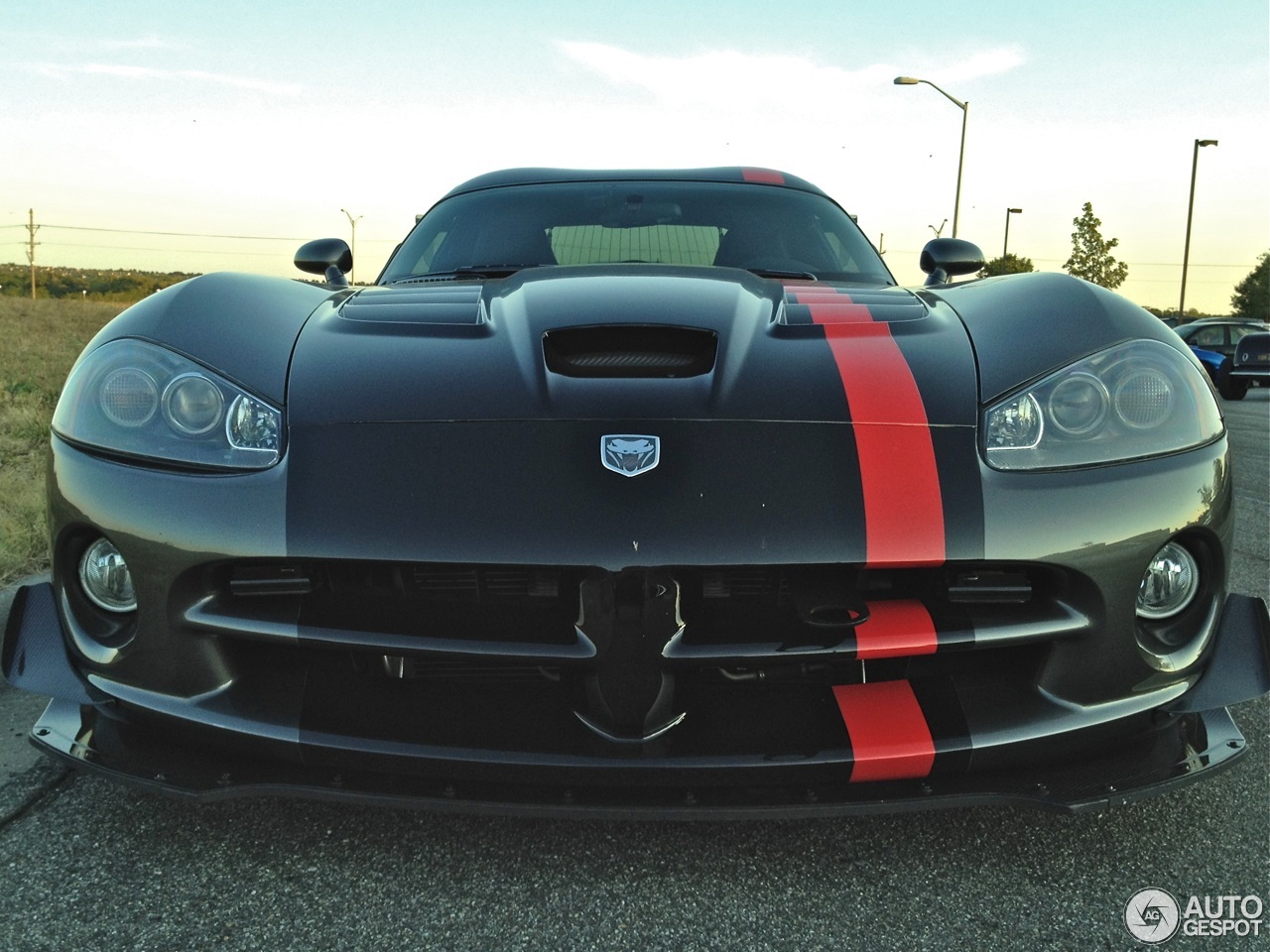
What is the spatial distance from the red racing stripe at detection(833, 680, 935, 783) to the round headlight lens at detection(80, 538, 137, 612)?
3.68ft

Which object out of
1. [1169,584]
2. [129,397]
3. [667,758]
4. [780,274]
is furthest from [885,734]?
[780,274]

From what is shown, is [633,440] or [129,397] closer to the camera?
[633,440]

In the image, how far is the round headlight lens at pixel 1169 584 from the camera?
1.65m

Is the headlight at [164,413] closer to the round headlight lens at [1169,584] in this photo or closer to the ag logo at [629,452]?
the ag logo at [629,452]

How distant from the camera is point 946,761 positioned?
4.97ft

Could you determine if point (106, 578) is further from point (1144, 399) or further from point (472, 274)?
point (1144, 399)

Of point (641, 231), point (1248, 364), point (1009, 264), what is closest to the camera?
point (641, 231)

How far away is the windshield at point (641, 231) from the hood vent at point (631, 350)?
1.06m

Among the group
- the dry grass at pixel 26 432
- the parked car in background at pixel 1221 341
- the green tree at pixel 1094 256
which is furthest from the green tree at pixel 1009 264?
the dry grass at pixel 26 432

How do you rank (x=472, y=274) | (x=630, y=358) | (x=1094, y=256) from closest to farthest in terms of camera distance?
(x=630, y=358) → (x=472, y=274) → (x=1094, y=256)

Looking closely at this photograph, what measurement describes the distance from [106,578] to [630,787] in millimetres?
896

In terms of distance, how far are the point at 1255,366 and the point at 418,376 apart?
64.2 ft

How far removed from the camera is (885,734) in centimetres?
151

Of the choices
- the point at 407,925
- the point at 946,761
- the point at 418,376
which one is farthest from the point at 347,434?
the point at 946,761
